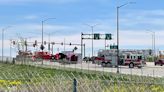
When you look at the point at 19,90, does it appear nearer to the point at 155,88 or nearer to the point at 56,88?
the point at 56,88

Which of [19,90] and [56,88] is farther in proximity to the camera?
[19,90]

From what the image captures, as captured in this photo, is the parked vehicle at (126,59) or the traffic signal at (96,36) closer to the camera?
the parked vehicle at (126,59)

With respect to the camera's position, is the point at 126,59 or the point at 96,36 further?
the point at 96,36

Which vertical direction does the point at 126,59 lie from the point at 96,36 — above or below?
below

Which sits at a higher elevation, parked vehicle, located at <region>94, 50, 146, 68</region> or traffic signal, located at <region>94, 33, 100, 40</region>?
traffic signal, located at <region>94, 33, 100, 40</region>

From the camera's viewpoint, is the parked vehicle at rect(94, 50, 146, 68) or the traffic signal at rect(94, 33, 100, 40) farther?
the traffic signal at rect(94, 33, 100, 40)

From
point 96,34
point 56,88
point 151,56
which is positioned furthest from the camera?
point 151,56

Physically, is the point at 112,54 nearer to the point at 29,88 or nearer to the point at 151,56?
the point at 151,56

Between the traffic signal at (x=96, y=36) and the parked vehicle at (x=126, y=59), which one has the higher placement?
the traffic signal at (x=96, y=36)

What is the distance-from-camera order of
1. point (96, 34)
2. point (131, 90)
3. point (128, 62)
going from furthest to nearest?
point (96, 34) < point (128, 62) < point (131, 90)

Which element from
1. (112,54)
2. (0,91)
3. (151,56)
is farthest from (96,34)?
(0,91)

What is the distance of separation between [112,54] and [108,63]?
6.79ft

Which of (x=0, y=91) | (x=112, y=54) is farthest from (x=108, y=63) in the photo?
(x=0, y=91)

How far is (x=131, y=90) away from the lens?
1188 centimetres
